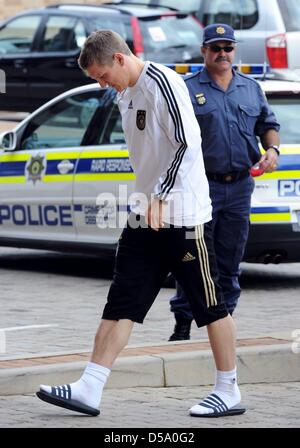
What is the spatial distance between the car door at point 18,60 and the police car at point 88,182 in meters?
8.05

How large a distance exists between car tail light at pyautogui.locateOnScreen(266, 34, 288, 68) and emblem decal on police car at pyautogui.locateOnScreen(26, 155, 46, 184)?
21.2 ft

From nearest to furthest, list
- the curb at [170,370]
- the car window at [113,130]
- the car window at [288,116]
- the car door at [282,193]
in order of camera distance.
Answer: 1. the curb at [170,370]
2. the car door at [282,193]
3. the car window at [288,116]
4. the car window at [113,130]

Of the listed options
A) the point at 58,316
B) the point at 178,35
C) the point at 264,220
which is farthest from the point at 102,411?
the point at 178,35

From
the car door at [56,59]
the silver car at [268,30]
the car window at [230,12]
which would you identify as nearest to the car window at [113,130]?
the silver car at [268,30]

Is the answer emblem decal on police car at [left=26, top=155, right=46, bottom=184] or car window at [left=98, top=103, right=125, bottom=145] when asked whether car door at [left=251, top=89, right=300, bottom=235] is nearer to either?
car window at [left=98, top=103, right=125, bottom=145]

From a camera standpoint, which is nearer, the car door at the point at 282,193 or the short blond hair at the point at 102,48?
the short blond hair at the point at 102,48

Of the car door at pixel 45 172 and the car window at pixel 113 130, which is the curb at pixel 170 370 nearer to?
the car window at pixel 113 130

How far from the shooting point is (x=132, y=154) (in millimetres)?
6996

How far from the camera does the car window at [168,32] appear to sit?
65.3 feet

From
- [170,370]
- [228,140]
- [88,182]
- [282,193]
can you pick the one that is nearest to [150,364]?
[170,370]

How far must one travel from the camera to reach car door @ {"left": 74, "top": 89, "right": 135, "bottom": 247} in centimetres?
1139

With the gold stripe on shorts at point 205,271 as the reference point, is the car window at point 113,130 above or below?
below

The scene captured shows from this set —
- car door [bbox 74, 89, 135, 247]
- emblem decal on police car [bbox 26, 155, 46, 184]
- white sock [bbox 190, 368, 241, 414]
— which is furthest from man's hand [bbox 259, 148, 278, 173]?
emblem decal on police car [bbox 26, 155, 46, 184]
